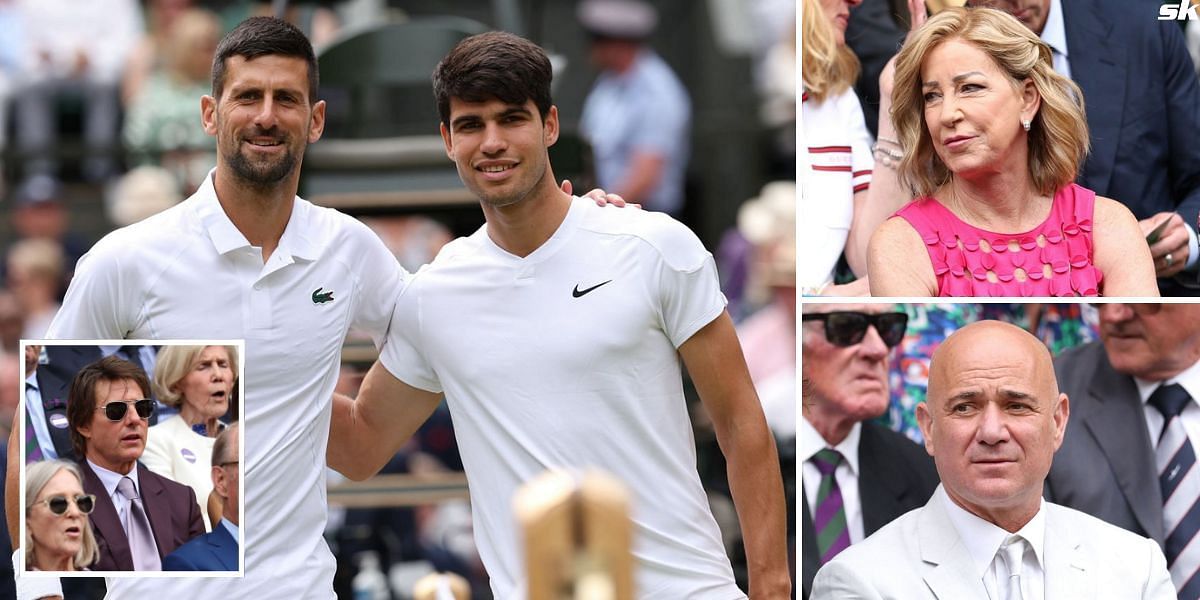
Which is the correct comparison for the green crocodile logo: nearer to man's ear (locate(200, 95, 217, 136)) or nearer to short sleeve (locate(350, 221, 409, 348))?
short sleeve (locate(350, 221, 409, 348))

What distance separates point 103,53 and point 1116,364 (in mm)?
6699

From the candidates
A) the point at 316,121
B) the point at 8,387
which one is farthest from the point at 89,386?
the point at 8,387

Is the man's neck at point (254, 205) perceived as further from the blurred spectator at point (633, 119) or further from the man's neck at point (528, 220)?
the blurred spectator at point (633, 119)

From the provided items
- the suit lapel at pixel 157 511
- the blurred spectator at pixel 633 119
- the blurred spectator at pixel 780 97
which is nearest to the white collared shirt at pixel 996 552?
the suit lapel at pixel 157 511

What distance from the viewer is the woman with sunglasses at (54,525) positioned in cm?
378

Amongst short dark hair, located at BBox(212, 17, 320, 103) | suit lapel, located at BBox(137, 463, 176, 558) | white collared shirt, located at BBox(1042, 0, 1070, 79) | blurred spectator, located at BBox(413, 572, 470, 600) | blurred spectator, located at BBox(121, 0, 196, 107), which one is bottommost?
blurred spectator, located at BBox(413, 572, 470, 600)

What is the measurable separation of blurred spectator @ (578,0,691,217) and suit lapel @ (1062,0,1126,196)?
4.63 m

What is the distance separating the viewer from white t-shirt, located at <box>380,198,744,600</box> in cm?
388

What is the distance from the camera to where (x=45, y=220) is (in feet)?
29.2

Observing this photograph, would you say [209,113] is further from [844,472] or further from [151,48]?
[151,48]

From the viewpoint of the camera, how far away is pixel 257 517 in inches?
153

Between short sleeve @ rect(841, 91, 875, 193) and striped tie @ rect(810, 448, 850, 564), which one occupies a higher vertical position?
short sleeve @ rect(841, 91, 875, 193)

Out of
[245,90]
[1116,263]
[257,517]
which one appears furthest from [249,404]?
[1116,263]

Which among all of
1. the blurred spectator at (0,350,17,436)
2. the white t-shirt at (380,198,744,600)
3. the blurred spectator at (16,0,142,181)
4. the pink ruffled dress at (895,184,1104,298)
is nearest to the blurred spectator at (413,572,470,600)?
the white t-shirt at (380,198,744,600)
